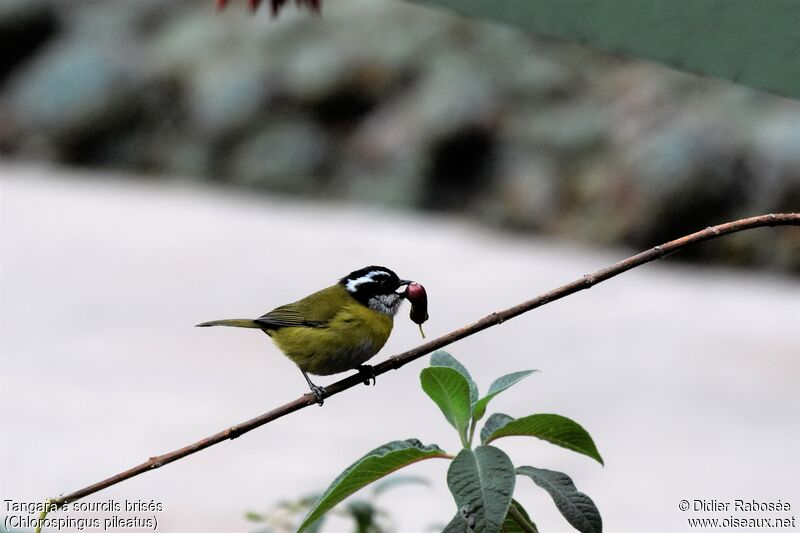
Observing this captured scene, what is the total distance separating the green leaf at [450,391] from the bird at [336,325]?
1.30m

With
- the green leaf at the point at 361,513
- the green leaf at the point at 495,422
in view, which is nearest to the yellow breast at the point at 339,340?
the green leaf at the point at 361,513

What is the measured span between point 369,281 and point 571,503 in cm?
143

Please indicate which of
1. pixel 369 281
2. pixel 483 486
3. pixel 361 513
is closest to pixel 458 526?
pixel 483 486

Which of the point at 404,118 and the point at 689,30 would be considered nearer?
the point at 689,30

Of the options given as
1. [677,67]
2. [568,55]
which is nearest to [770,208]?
[568,55]

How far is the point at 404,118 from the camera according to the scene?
1326 cm

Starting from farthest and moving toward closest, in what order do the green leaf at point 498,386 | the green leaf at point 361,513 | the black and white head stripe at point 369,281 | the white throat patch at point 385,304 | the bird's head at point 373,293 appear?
the white throat patch at point 385,304 → the bird's head at point 373,293 → the black and white head stripe at point 369,281 → the green leaf at point 361,513 → the green leaf at point 498,386

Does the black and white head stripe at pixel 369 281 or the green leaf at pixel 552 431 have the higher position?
the black and white head stripe at pixel 369 281

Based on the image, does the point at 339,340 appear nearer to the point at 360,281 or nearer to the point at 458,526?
the point at 360,281

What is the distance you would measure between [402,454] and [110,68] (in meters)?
13.9

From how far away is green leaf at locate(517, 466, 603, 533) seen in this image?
1578mm

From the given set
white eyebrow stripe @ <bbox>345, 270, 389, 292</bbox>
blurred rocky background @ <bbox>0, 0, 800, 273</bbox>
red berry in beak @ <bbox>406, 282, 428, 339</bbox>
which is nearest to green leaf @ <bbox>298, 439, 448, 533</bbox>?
red berry in beak @ <bbox>406, 282, 428, 339</bbox>

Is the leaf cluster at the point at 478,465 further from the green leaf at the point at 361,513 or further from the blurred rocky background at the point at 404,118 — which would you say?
the blurred rocky background at the point at 404,118

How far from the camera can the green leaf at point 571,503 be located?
1.58m
